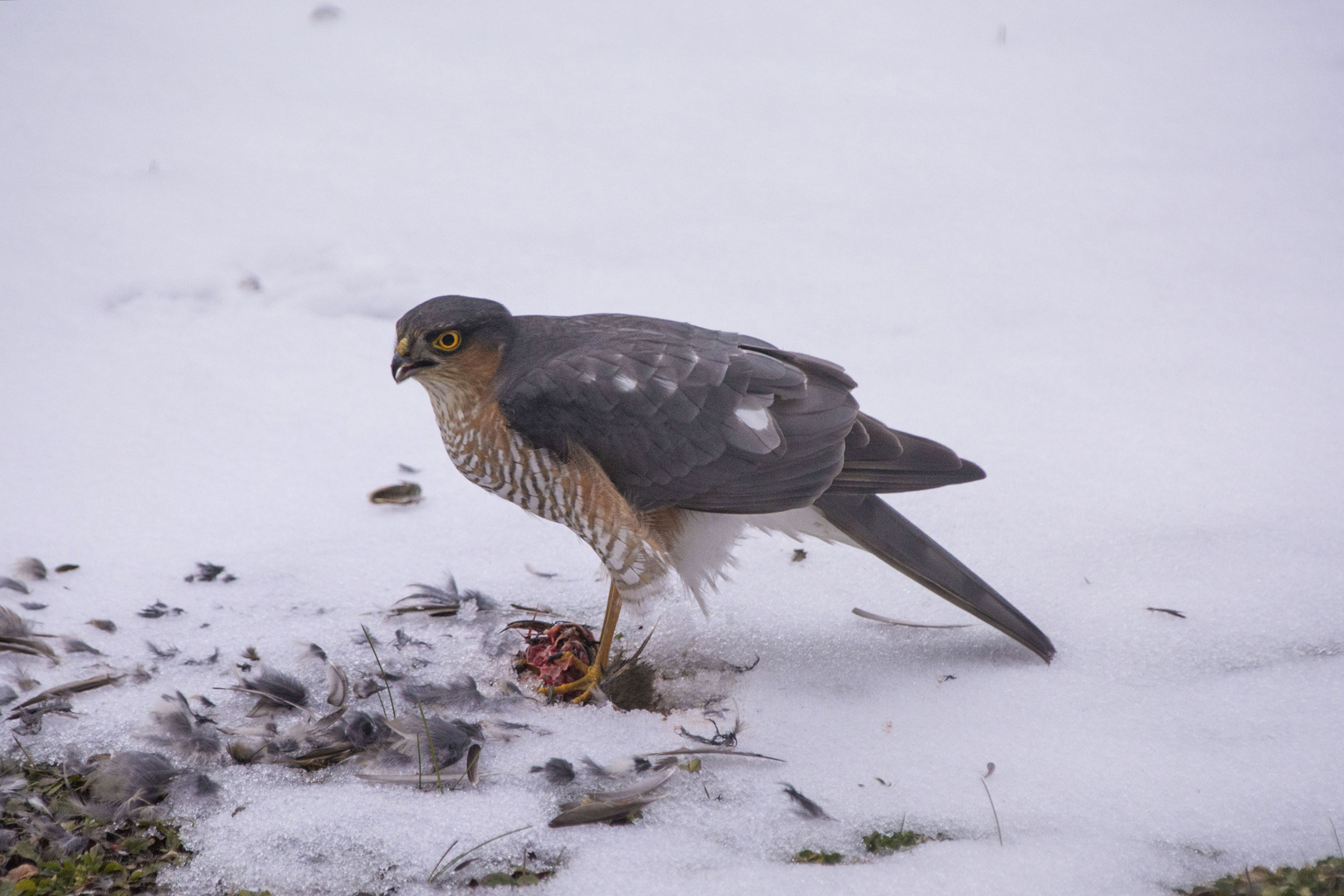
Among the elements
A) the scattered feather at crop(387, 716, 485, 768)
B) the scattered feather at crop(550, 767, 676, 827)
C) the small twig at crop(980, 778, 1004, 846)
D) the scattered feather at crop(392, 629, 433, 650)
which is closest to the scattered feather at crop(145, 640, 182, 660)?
the scattered feather at crop(392, 629, 433, 650)

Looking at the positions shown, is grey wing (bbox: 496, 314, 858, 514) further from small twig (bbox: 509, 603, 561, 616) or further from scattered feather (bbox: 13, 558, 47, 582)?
scattered feather (bbox: 13, 558, 47, 582)

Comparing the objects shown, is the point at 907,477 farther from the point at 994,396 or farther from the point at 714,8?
the point at 714,8

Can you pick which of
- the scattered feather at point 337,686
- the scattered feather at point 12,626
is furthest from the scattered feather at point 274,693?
the scattered feather at point 12,626

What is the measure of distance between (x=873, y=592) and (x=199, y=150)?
4664 mm

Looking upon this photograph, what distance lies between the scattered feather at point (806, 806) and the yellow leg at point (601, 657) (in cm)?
73

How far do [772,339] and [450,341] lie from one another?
6.91ft

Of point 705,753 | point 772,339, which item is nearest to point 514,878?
point 705,753

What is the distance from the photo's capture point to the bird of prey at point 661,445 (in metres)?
2.82

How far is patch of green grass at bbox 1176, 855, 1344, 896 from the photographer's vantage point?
6.56 feet

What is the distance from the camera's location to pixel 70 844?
88.6 inches

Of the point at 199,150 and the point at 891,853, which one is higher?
the point at 199,150

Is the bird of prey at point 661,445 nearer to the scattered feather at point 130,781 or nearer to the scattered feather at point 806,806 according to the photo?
the scattered feather at point 806,806

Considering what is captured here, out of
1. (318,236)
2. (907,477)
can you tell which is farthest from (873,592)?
(318,236)

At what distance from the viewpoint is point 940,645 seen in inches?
122
